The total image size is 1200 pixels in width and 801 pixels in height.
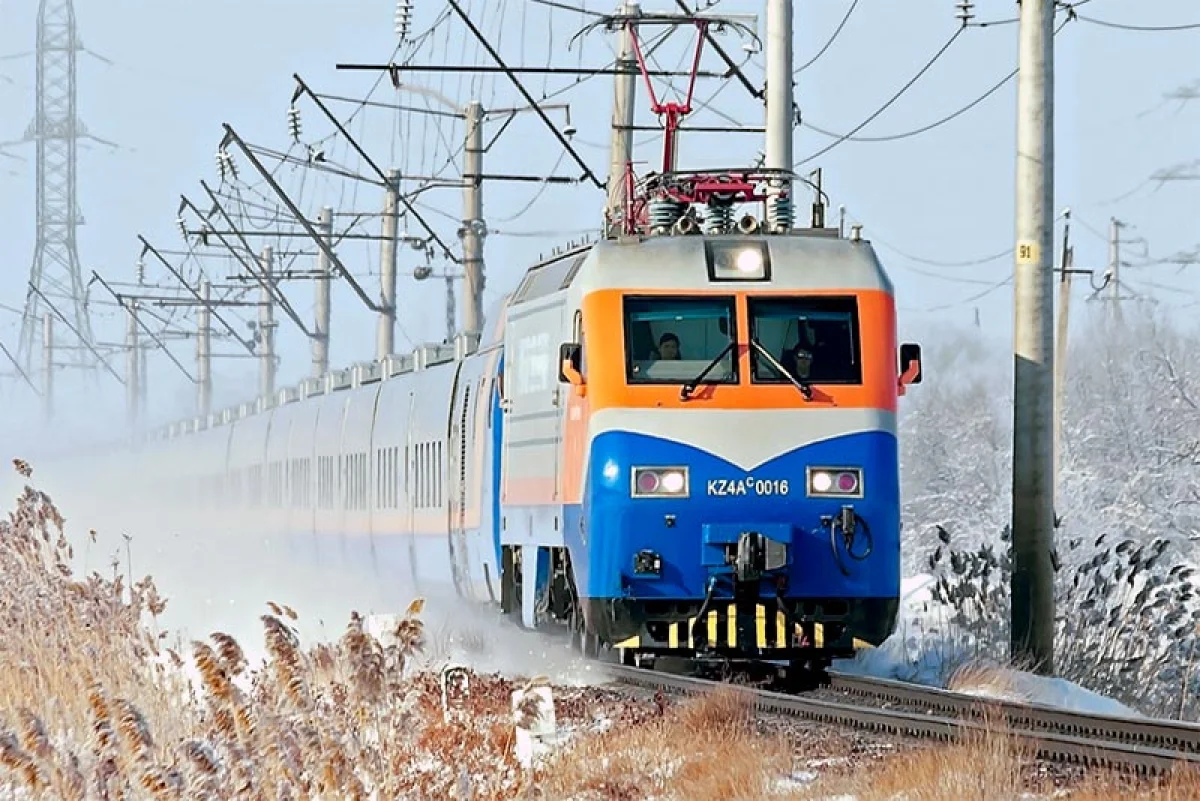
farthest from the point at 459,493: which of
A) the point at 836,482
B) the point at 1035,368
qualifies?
the point at 836,482

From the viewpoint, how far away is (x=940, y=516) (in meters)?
54.0

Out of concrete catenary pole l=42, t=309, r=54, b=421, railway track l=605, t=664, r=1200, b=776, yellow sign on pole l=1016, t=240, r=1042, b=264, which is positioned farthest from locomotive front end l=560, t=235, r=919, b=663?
concrete catenary pole l=42, t=309, r=54, b=421

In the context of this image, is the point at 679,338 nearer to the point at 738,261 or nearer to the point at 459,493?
the point at 738,261

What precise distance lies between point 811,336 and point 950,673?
11.8 feet

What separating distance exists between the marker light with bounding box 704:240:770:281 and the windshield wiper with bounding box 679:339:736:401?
451mm

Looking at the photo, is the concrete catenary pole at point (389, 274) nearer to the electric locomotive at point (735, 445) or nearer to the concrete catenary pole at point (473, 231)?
the concrete catenary pole at point (473, 231)

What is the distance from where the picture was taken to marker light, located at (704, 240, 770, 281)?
1436cm

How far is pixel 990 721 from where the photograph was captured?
11.2 metres

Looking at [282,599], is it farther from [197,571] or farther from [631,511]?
[631,511]

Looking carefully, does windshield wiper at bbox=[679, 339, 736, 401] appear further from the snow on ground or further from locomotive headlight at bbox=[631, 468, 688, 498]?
the snow on ground

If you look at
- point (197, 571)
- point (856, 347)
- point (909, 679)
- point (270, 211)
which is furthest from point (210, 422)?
point (856, 347)

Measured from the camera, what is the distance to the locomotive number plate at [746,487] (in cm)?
1388

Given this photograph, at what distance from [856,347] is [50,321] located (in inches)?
2963

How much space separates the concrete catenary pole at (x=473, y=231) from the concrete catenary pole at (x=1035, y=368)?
484 inches
